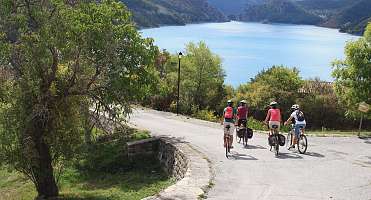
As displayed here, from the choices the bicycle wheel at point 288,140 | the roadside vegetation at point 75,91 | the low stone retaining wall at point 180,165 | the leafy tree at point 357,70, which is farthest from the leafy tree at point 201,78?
the bicycle wheel at point 288,140

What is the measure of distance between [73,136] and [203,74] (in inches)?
988

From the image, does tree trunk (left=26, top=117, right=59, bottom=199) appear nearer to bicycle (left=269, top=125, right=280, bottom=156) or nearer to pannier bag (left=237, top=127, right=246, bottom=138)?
pannier bag (left=237, top=127, right=246, bottom=138)

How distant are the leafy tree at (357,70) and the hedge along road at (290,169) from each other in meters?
3.56

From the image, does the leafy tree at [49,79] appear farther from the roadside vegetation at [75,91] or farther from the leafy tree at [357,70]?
the leafy tree at [357,70]

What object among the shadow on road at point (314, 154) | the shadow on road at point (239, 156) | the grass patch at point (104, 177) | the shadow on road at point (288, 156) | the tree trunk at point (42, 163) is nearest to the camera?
the tree trunk at point (42, 163)

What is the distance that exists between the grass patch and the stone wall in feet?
0.95

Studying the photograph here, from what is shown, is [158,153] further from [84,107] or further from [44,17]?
[44,17]

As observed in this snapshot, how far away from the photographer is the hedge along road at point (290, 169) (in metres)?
12.5

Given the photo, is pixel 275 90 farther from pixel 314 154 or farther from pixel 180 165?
pixel 180 165

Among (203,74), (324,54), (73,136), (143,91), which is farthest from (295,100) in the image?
(324,54)

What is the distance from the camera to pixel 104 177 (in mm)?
19016

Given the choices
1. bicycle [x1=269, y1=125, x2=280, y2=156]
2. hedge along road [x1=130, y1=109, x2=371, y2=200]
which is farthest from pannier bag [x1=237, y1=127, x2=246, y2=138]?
bicycle [x1=269, y1=125, x2=280, y2=156]

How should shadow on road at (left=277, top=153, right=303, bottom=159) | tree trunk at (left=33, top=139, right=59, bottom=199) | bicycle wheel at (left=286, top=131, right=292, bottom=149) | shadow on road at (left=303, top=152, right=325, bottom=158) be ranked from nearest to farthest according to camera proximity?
tree trunk at (left=33, top=139, right=59, bottom=199), shadow on road at (left=277, top=153, right=303, bottom=159), shadow on road at (left=303, top=152, right=325, bottom=158), bicycle wheel at (left=286, top=131, right=292, bottom=149)

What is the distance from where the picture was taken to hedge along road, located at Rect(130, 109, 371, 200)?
1254cm
